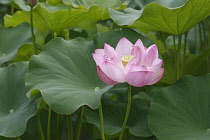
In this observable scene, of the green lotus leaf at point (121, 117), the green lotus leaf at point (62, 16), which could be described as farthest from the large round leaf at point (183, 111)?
the green lotus leaf at point (62, 16)

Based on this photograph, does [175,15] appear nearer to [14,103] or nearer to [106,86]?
[106,86]

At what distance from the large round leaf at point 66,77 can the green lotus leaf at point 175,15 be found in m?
0.19

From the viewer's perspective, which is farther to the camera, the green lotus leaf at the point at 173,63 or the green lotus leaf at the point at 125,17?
the green lotus leaf at the point at 173,63

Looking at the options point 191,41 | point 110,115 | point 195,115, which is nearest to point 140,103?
point 110,115

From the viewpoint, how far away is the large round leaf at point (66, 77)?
0.92m

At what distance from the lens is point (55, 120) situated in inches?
56.3

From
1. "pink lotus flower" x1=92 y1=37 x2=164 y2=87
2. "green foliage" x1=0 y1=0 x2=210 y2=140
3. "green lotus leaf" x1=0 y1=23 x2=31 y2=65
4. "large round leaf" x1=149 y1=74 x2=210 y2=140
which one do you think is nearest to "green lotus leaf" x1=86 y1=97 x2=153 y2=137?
"green foliage" x1=0 y1=0 x2=210 y2=140

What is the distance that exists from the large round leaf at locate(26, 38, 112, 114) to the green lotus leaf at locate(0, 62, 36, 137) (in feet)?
0.25

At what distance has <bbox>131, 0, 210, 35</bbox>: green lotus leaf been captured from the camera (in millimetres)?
1011

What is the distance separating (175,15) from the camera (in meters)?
1.04

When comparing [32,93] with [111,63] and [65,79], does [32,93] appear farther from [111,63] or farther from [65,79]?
[111,63]

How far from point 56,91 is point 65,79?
65 mm

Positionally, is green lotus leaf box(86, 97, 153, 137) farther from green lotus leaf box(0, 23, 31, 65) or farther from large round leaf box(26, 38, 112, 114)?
green lotus leaf box(0, 23, 31, 65)

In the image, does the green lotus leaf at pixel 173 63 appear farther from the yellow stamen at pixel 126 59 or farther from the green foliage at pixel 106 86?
the yellow stamen at pixel 126 59
